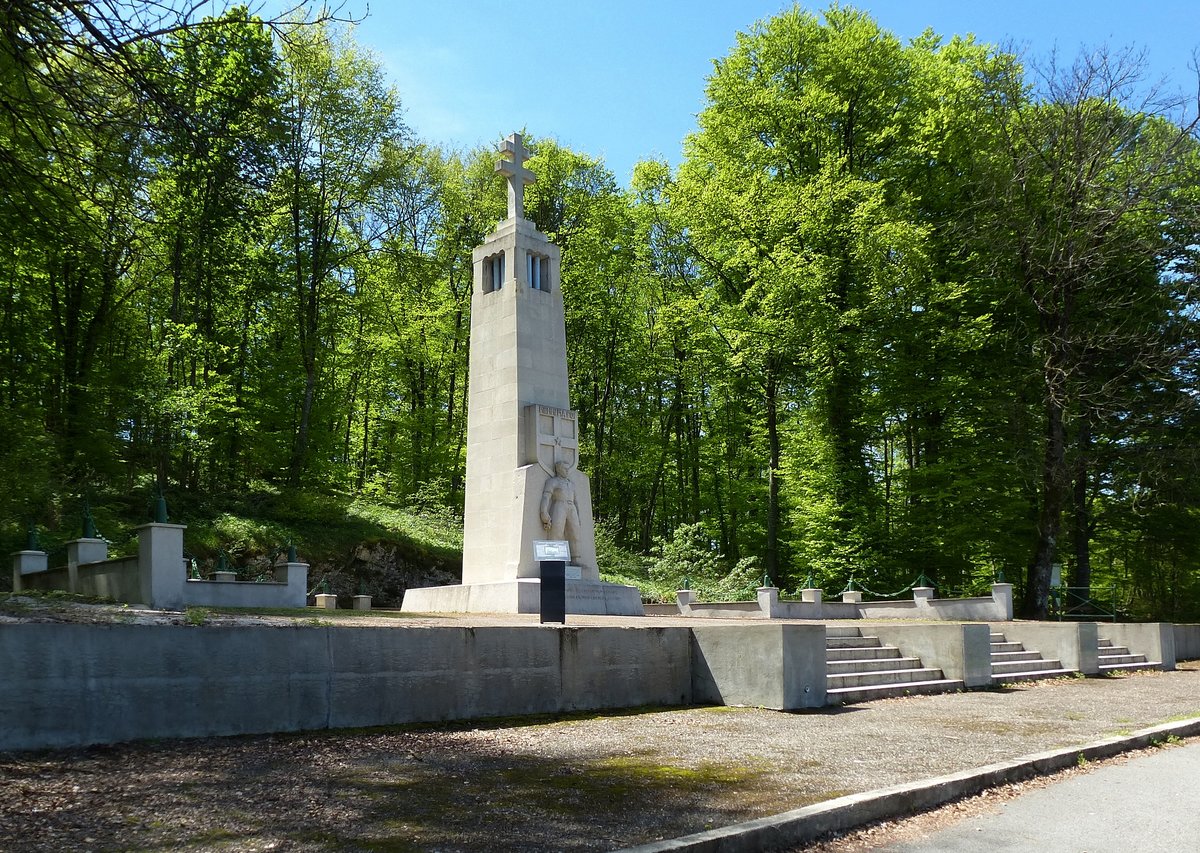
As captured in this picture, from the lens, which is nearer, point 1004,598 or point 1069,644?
point 1069,644

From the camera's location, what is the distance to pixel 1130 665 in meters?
17.5

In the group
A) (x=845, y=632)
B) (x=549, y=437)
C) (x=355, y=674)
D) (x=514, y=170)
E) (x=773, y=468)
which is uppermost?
(x=514, y=170)

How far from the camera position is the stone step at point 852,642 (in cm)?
1427

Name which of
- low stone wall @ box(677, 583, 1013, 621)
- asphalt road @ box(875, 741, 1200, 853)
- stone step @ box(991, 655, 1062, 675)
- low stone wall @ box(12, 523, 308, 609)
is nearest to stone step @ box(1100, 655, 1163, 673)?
stone step @ box(991, 655, 1062, 675)

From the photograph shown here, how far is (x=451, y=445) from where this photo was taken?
33.3 metres

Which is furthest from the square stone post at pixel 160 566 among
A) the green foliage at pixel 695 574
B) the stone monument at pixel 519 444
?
the green foliage at pixel 695 574

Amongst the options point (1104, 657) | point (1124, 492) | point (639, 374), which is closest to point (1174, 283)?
point (1124, 492)

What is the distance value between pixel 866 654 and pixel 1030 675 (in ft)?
11.7

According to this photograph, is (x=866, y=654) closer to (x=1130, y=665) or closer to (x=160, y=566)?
(x=1130, y=665)

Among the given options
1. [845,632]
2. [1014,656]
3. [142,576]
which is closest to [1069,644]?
[1014,656]

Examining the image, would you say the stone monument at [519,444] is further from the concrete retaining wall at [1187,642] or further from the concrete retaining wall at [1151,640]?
the concrete retaining wall at [1187,642]

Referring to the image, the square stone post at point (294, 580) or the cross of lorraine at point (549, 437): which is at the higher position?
the cross of lorraine at point (549, 437)

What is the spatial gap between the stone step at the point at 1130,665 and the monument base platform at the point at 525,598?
8716mm

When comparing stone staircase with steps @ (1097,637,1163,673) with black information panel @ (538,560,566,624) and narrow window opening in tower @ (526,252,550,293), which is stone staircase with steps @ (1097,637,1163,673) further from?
narrow window opening in tower @ (526,252,550,293)
